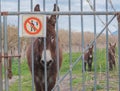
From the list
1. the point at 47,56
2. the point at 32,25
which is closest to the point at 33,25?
the point at 32,25

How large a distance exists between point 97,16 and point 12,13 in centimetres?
116

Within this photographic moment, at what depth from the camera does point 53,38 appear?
8609 millimetres

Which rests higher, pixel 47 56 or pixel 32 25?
pixel 32 25

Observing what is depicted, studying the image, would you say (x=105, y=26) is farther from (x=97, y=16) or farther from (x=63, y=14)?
(x=63, y=14)

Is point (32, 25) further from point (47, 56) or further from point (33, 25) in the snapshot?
point (47, 56)

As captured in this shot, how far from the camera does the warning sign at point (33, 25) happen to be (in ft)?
19.2

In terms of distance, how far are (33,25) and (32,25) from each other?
1 cm

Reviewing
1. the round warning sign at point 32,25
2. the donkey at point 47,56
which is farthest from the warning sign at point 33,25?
the donkey at point 47,56

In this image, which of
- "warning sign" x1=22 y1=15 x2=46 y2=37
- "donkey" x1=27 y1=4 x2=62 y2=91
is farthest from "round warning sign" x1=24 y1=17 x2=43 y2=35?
"donkey" x1=27 y1=4 x2=62 y2=91

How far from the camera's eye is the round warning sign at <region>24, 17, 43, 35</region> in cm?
586

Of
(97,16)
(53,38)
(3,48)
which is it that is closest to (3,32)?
(3,48)

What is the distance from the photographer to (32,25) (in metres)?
5.85

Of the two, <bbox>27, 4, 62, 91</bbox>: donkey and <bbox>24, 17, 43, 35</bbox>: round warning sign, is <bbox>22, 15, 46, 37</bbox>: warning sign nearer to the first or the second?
<bbox>24, 17, 43, 35</bbox>: round warning sign

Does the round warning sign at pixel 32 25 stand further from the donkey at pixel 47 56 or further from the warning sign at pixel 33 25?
the donkey at pixel 47 56
